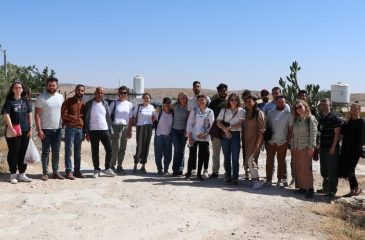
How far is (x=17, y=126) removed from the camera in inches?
287

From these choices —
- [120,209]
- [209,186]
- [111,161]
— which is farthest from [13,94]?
[209,186]

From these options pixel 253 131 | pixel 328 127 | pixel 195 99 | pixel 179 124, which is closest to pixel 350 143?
pixel 328 127

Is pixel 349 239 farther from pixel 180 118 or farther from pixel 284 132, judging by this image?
pixel 180 118

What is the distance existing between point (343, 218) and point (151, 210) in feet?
9.27

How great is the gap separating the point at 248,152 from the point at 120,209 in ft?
9.07

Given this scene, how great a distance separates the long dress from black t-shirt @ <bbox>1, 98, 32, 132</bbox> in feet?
17.9

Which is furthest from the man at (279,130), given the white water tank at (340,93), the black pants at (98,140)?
the white water tank at (340,93)

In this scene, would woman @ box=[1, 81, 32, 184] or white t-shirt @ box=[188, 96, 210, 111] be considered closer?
woman @ box=[1, 81, 32, 184]

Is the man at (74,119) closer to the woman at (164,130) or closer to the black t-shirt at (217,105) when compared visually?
the woman at (164,130)

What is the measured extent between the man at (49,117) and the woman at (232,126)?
115 inches

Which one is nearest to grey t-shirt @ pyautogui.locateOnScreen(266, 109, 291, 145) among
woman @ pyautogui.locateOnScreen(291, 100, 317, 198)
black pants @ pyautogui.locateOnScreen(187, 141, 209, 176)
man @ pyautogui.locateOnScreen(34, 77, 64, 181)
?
woman @ pyautogui.locateOnScreen(291, 100, 317, 198)

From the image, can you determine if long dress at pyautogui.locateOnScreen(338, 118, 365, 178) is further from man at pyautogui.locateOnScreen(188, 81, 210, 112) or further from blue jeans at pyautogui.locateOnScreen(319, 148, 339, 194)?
man at pyautogui.locateOnScreen(188, 81, 210, 112)

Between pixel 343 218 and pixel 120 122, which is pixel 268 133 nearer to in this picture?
pixel 343 218

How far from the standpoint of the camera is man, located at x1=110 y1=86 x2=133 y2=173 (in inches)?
339
